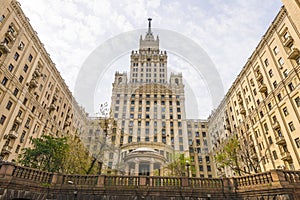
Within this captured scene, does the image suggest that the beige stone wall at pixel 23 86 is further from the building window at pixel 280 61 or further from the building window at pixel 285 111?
the building window at pixel 285 111

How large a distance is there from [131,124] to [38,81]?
101ft

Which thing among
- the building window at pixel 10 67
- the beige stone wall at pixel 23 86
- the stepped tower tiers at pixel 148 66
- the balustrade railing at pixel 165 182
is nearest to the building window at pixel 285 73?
the balustrade railing at pixel 165 182

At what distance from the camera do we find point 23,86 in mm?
30719

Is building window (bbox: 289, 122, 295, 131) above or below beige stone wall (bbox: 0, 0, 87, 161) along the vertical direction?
below

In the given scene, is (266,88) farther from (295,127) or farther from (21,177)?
(21,177)

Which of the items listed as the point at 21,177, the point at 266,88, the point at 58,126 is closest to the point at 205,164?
the point at 266,88

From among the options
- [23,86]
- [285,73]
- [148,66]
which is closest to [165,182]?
[285,73]

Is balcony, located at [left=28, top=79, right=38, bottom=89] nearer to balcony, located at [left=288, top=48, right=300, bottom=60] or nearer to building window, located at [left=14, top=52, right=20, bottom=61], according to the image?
building window, located at [left=14, top=52, right=20, bottom=61]

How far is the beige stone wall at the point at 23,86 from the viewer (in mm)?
26688

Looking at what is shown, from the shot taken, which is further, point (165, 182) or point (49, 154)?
point (49, 154)

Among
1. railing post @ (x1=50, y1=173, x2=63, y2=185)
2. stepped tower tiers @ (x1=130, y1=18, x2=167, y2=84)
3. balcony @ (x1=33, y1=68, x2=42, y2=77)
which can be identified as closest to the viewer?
railing post @ (x1=50, y1=173, x2=63, y2=185)

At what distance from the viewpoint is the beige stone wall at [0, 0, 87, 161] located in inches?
1051

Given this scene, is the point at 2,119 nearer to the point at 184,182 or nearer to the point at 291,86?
the point at 184,182

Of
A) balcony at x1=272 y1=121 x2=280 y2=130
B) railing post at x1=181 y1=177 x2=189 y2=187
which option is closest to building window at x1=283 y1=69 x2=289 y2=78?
balcony at x1=272 y1=121 x2=280 y2=130
